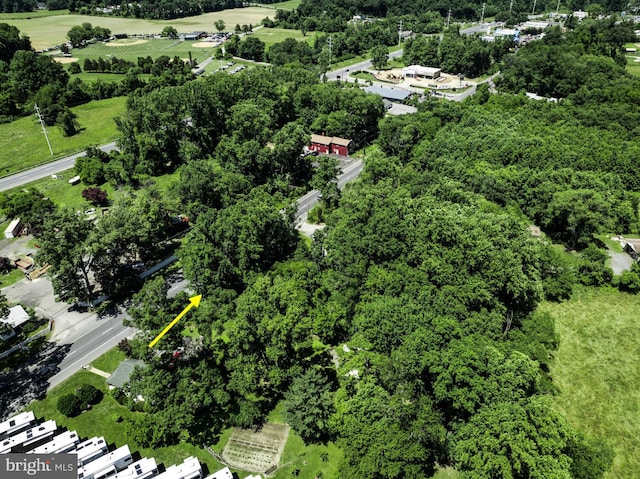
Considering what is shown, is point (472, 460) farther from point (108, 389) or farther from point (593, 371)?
point (108, 389)

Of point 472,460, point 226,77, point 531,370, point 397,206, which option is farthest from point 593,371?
point 226,77

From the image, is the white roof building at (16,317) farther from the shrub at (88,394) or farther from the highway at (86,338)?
the shrub at (88,394)

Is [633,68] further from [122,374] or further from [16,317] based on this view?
[16,317]

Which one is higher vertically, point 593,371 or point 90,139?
point 90,139

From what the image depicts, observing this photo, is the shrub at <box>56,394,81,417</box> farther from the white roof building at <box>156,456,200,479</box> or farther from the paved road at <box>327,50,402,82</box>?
the paved road at <box>327,50,402,82</box>

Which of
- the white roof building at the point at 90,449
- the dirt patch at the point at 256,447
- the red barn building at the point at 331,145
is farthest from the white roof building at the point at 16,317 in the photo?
the red barn building at the point at 331,145

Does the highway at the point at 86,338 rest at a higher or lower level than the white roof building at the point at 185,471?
lower
